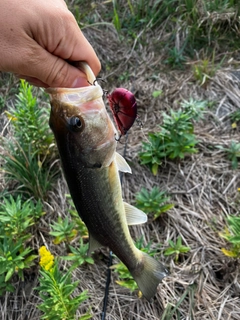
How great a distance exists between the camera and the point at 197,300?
2.30m

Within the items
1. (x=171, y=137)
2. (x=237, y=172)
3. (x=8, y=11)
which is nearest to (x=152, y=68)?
(x=171, y=137)

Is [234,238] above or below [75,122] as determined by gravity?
below

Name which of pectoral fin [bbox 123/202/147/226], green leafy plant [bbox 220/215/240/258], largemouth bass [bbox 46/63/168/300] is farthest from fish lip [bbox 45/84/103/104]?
green leafy plant [bbox 220/215/240/258]

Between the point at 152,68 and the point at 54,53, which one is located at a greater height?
the point at 54,53

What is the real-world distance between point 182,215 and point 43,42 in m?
1.72

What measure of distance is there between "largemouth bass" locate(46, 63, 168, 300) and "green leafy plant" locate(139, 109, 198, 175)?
3.49ft

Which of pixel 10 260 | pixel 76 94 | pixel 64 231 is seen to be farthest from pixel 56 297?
pixel 76 94

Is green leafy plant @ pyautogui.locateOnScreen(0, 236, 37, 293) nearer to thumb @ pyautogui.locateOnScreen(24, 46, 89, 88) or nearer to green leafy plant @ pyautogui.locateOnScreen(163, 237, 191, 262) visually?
green leafy plant @ pyautogui.locateOnScreen(163, 237, 191, 262)

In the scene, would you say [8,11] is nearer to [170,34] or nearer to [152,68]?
[152,68]

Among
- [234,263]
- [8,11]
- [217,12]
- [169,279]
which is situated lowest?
[169,279]

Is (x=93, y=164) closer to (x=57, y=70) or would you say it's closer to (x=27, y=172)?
(x=57, y=70)

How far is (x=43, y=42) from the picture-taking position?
150cm

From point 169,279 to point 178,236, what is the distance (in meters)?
0.33

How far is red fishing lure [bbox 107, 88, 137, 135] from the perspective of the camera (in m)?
1.72
